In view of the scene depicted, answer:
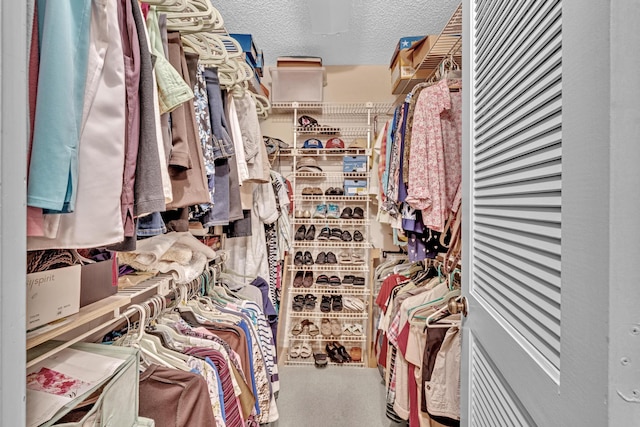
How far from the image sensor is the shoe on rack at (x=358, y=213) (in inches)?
122

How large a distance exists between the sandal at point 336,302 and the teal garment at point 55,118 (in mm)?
2641

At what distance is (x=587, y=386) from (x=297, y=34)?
2763mm

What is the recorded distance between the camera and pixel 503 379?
746 mm

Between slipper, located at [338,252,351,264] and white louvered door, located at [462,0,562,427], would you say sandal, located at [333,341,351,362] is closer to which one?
slipper, located at [338,252,351,264]

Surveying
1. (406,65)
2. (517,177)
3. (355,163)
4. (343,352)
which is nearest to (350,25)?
(406,65)

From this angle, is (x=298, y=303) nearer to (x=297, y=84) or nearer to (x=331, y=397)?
(x=331, y=397)

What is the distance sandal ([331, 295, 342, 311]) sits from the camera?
9.99ft

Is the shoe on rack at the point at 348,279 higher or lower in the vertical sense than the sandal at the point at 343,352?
higher

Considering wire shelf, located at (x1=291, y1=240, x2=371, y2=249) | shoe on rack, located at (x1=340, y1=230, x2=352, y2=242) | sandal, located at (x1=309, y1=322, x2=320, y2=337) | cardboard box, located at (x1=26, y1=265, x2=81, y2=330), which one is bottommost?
sandal, located at (x1=309, y1=322, x2=320, y2=337)

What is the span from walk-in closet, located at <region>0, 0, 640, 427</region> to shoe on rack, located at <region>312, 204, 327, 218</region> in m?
0.95

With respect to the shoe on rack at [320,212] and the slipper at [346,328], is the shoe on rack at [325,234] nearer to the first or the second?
the shoe on rack at [320,212]

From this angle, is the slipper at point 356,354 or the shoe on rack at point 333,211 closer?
the slipper at point 356,354

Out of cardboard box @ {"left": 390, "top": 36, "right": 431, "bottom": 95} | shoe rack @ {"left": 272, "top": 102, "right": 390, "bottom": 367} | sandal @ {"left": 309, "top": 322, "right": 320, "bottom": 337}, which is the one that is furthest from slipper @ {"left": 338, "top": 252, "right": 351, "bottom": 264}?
cardboard box @ {"left": 390, "top": 36, "right": 431, "bottom": 95}

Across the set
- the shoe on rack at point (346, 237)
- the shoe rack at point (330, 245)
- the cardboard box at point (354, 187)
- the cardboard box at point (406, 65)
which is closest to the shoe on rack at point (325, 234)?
the shoe rack at point (330, 245)
